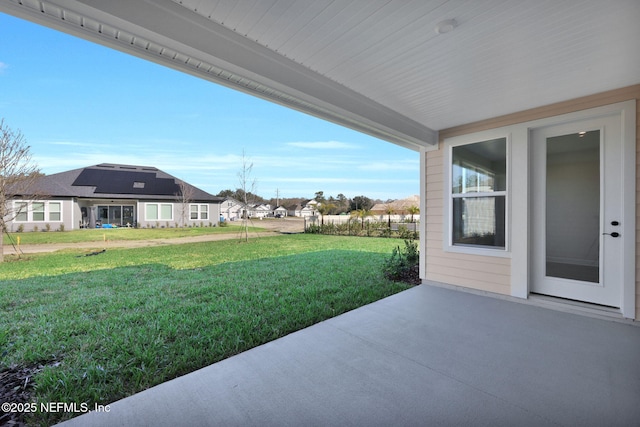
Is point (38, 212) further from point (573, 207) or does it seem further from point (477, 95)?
point (573, 207)

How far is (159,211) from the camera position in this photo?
37.7 feet

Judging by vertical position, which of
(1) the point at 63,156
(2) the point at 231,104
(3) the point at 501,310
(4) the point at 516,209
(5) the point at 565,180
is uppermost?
(2) the point at 231,104

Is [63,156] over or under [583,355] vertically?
over

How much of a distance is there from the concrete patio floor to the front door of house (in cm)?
58

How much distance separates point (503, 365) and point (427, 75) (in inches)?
101

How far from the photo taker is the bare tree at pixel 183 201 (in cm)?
1208

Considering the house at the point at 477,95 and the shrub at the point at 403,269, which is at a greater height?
the house at the point at 477,95

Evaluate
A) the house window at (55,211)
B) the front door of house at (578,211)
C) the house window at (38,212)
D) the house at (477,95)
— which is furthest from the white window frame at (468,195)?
the house window at (55,211)

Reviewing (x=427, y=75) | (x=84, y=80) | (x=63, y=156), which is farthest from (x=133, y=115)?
(x=427, y=75)

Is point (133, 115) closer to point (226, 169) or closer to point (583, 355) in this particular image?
point (226, 169)

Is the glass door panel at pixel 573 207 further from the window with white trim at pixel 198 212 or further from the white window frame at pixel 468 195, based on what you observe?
the window with white trim at pixel 198 212

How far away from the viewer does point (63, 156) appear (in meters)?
5.58

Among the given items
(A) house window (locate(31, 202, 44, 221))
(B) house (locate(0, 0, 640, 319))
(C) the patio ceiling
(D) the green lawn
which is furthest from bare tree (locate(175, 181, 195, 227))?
(C) the patio ceiling

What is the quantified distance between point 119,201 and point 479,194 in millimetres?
12450
